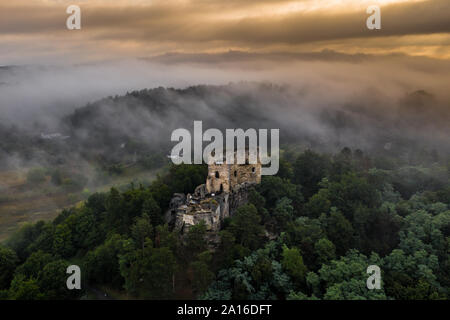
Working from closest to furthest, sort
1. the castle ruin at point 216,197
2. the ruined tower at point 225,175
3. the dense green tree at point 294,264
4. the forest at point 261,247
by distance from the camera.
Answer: the forest at point 261,247
the dense green tree at point 294,264
the castle ruin at point 216,197
the ruined tower at point 225,175

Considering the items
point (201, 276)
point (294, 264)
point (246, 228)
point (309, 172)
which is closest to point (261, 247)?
point (246, 228)

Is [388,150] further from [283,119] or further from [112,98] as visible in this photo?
[112,98]

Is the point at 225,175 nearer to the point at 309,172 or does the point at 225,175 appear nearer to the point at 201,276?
the point at 201,276

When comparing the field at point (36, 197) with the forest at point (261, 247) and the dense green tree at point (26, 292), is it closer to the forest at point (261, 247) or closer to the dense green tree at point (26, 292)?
the forest at point (261, 247)

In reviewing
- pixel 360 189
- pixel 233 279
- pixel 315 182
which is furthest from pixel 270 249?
pixel 315 182

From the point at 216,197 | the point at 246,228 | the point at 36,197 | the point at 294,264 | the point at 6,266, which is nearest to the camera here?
the point at 294,264

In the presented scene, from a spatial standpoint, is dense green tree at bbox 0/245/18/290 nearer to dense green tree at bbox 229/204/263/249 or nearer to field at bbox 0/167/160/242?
dense green tree at bbox 229/204/263/249

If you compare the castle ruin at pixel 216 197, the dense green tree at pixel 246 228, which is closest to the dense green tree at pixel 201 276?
the castle ruin at pixel 216 197

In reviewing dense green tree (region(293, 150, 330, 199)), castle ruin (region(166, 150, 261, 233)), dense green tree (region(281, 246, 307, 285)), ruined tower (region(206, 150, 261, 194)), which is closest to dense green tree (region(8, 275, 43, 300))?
castle ruin (region(166, 150, 261, 233))
